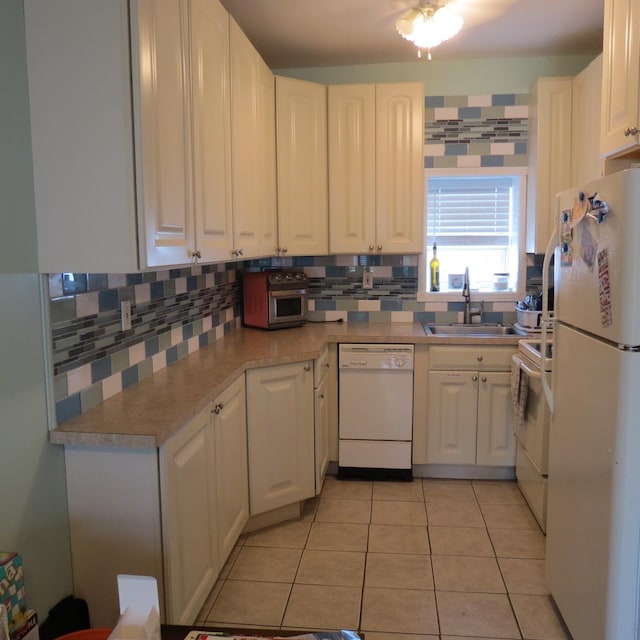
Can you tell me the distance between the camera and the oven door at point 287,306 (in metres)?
3.62

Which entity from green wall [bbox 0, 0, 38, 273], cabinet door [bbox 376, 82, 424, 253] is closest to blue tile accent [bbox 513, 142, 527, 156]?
cabinet door [bbox 376, 82, 424, 253]

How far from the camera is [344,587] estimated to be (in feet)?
8.15

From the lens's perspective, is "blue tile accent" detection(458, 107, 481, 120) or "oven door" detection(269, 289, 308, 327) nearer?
"oven door" detection(269, 289, 308, 327)

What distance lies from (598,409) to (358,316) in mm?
2350

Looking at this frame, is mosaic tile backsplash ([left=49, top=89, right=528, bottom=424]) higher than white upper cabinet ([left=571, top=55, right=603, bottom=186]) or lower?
lower

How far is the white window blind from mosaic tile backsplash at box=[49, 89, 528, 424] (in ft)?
0.48

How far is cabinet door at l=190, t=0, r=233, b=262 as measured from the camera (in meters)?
2.23

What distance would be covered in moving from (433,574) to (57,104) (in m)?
2.30

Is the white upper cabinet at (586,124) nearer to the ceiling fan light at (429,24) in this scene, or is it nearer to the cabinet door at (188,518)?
the ceiling fan light at (429,24)

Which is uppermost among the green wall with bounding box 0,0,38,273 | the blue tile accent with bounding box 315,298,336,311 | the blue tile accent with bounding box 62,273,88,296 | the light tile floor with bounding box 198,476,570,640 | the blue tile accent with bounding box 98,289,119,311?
the green wall with bounding box 0,0,38,273

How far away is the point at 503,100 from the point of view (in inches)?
148

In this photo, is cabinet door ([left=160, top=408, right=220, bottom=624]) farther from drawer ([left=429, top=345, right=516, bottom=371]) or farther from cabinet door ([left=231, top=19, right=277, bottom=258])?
drawer ([left=429, top=345, right=516, bottom=371])

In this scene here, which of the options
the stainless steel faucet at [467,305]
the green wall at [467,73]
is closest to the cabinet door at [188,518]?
the stainless steel faucet at [467,305]

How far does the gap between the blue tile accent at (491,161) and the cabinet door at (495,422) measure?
4.47ft
